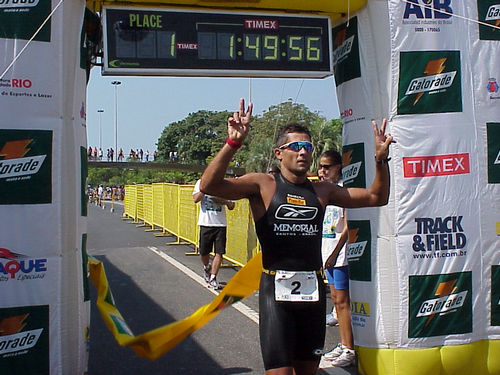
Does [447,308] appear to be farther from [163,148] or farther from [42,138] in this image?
[163,148]

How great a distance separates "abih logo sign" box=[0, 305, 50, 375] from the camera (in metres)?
4.31

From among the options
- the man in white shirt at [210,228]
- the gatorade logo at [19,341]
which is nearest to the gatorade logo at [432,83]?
the gatorade logo at [19,341]

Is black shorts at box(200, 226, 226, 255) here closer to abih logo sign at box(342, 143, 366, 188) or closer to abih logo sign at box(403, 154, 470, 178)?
abih logo sign at box(342, 143, 366, 188)

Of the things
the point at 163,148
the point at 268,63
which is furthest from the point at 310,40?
the point at 163,148

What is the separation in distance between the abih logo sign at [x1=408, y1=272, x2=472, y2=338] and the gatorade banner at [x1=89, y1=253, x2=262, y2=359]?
4.67 feet

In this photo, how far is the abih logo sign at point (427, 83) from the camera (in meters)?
5.06

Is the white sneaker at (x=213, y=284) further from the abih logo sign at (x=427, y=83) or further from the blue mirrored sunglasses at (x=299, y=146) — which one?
the blue mirrored sunglasses at (x=299, y=146)

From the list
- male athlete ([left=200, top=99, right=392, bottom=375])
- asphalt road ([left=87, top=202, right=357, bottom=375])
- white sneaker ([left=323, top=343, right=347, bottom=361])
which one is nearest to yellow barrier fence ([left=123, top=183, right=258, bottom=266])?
asphalt road ([left=87, top=202, right=357, bottom=375])

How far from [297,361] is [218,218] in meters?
5.83

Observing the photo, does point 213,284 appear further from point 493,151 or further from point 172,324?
point 493,151

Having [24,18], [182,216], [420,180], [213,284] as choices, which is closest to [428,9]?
[420,180]

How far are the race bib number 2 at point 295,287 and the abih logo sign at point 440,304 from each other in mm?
1509

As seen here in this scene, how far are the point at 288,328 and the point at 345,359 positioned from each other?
2.18 metres

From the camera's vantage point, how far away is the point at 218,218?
382 inches
